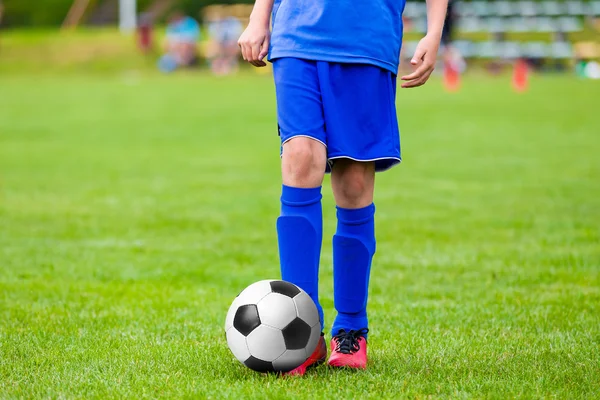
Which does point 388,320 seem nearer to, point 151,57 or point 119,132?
point 119,132

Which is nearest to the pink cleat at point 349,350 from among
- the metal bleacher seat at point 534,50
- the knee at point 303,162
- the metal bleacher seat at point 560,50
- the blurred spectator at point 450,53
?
the knee at point 303,162

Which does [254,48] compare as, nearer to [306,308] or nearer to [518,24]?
[306,308]

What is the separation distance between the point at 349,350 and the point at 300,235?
1.53ft

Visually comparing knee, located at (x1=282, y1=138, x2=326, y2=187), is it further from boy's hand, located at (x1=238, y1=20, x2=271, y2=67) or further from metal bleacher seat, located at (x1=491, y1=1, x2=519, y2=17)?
metal bleacher seat, located at (x1=491, y1=1, x2=519, y2=17)

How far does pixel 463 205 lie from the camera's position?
28.8 ft

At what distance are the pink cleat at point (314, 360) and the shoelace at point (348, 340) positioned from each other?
6 centimetres

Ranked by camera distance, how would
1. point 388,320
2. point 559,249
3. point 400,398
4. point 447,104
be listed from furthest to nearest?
point 447,104 < point 559,249 < point 388,320 < point 400,398

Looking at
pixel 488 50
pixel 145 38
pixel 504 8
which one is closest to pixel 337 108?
pixel 145 38

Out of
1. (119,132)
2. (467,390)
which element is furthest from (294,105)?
(119,132)

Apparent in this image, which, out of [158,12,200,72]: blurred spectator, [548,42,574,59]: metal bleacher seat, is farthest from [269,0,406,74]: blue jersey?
[548,42,574,59]: metal bleacher seat

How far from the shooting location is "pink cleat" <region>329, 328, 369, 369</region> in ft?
11.9

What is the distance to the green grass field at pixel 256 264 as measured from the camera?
11.6 ft

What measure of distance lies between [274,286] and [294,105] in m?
0.64

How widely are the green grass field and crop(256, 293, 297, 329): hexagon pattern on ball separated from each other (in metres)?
0.20
